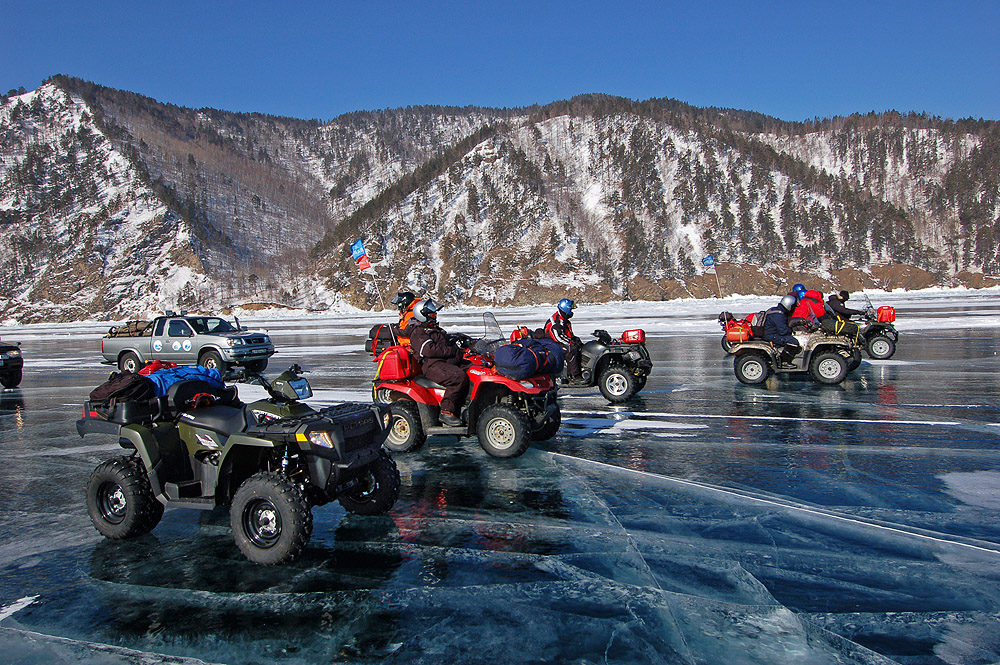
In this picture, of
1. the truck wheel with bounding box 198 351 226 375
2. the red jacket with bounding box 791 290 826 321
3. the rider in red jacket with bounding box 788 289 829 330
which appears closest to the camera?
the rider in red jacket with bounding box 788 289 829 330

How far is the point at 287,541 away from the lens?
430 cm

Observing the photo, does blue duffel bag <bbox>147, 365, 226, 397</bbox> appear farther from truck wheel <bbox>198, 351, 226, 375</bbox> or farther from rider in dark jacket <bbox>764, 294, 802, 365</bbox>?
truck wheel <bbox>198, 351, 226, 375</bbox>

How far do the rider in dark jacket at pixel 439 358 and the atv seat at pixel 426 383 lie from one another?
2.4 inches

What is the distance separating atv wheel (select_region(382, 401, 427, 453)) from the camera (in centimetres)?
760

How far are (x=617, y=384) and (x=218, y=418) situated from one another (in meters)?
7.52

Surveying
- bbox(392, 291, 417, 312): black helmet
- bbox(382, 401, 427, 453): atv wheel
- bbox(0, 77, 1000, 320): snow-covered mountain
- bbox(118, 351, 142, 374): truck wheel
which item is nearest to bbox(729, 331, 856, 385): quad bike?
bbox(392, 291, 417, 312): black helmet

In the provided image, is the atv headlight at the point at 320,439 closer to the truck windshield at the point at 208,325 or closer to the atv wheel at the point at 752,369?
the atv wheel at the point at 752,369

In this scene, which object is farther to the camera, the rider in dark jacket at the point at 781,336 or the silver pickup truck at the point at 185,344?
the silver pickup truck at the point at 185,344

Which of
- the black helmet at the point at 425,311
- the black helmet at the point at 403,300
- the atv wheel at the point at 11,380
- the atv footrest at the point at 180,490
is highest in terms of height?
the black helmet at the point at 403,300

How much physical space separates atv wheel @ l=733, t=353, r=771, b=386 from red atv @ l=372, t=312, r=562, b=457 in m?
6.11

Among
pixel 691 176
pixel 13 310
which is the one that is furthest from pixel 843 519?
pixel 13 310

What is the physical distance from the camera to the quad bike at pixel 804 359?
12281 mm

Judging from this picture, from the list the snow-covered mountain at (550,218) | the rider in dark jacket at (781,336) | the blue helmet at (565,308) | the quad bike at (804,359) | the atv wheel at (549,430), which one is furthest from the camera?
the snow-covered mountain at (550,218)

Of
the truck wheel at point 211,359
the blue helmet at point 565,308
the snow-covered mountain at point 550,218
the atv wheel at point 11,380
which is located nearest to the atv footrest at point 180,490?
the blue helmet at point 565,308
